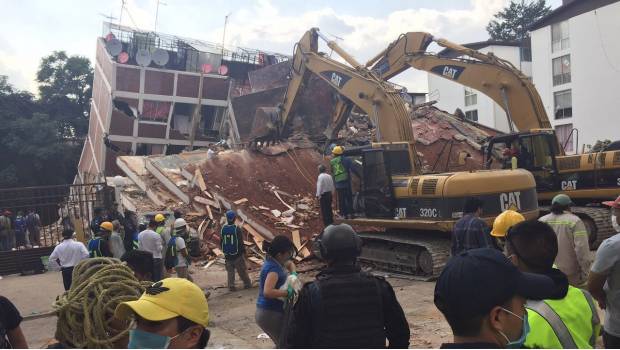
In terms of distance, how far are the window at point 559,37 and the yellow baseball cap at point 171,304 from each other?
118ft

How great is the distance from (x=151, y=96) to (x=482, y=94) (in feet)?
79.1

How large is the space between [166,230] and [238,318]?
272cm

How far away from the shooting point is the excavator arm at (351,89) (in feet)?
40.2

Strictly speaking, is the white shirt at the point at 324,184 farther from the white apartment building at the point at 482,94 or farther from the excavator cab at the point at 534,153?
the white apartment building at the point at 482,94

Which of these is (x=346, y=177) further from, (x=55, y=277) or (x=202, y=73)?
(x=202, y=73)

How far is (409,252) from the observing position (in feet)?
35.2

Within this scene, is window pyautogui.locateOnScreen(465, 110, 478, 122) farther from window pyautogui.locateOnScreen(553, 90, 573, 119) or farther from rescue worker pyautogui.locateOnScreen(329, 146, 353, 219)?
rescue worker pyautogui.locateOnScreen(329, 146, 353, 219)

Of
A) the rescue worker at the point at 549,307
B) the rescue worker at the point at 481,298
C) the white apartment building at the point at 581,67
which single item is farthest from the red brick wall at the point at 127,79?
the rescue worker at the point at 481,298

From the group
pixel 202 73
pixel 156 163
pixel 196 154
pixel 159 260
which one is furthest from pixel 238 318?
pixel 202 73

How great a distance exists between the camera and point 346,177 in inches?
452

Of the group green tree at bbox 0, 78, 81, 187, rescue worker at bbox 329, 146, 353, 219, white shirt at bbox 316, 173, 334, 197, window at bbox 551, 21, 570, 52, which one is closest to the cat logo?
rescue worker at bbox 329, 146, 353, 219

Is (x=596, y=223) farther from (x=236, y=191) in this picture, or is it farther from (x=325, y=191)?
(x=236, y=191)

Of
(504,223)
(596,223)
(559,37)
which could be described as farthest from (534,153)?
(559,37)

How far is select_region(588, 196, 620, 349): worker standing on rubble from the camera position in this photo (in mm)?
3861
